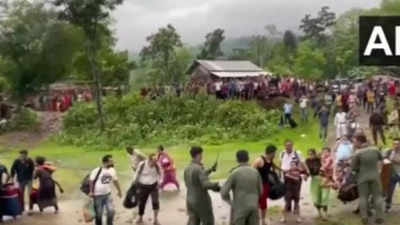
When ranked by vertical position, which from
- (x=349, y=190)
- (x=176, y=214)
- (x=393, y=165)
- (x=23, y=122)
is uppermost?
(x=393, y=165)

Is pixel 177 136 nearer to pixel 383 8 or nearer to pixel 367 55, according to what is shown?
pixel 367 55

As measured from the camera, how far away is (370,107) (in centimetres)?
3234

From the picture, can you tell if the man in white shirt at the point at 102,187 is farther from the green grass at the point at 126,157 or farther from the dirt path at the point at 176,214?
the green grass at the point at 126,157

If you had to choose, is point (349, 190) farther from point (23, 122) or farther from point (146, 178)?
point (23, 122)

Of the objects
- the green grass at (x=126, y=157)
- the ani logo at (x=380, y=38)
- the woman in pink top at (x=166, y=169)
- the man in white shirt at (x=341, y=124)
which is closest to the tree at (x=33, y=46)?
the green grass at (x=126, y=157)

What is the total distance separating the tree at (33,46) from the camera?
4081 cm

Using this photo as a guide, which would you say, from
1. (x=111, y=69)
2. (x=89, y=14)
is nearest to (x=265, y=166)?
(x=89, y=14)

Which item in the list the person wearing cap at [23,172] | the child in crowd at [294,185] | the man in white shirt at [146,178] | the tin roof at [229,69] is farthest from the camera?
the tin roof at [229,69]

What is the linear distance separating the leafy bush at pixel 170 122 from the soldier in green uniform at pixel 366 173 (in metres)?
17.8

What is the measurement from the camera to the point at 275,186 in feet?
41.4

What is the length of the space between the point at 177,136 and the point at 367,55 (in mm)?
23513

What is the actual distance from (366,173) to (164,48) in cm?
6440

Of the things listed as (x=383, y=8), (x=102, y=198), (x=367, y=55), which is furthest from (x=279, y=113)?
(x=383, y=8)

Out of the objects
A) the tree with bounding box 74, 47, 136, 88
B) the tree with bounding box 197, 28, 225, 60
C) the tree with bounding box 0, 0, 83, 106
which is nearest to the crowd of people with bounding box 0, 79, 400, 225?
the tree with bounding box 0, 0, 83, 106
